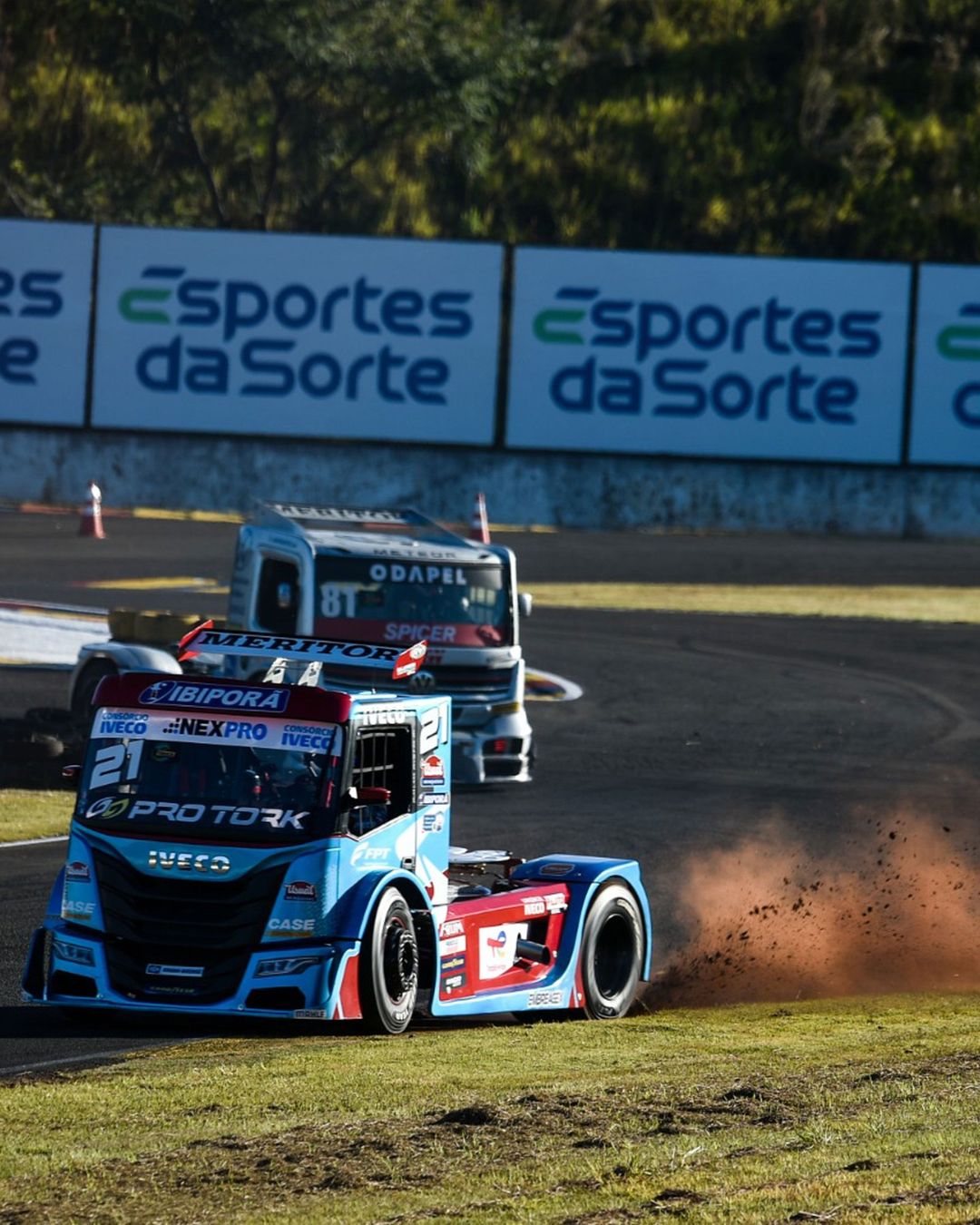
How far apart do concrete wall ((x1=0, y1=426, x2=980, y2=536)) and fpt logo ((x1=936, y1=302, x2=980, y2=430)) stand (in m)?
1.44

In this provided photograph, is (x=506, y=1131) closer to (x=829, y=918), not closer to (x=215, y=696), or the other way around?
(x=215, y=696)

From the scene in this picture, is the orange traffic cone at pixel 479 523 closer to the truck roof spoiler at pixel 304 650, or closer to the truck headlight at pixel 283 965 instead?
the truck roof spoiler at pixel 304 650

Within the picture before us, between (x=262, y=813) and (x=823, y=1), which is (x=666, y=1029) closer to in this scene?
(x=262, y=813)

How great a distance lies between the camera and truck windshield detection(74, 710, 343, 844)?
1075 centimetres

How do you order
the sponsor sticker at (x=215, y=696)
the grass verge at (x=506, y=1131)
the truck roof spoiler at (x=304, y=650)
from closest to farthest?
the grass verge at (x=506, y=1131)
the sponsor sticker at (x=215, y=696)
the truck roof spoiler at (x=304, y=650)

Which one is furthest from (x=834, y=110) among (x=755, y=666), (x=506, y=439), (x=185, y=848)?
(x=185, y=848)

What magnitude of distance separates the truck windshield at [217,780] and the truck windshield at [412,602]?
28.0ft

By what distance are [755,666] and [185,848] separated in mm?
18274

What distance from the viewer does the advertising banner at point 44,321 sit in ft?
149

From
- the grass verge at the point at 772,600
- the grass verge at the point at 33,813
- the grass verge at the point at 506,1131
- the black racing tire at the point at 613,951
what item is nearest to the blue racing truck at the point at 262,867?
the grass verge at the point at 506,1131

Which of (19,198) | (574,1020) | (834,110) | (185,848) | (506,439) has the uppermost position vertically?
(834,110)

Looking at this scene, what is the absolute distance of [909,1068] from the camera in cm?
923

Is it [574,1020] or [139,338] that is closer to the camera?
[574,1020]

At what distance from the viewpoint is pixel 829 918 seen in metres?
15.2
